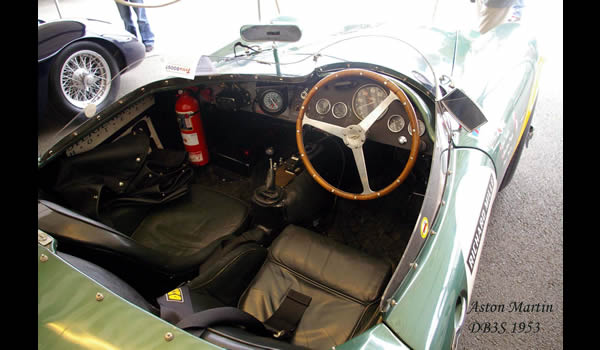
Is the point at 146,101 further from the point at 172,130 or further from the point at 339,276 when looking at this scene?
the point at 339,276

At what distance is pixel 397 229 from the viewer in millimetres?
2234

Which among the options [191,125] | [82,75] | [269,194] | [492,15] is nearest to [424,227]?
[269,194]

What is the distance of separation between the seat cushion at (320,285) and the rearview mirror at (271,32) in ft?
2.92

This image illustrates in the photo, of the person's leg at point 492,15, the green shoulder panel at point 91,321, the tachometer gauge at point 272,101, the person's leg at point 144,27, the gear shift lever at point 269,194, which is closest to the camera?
the green shoulder panel at point 91,321

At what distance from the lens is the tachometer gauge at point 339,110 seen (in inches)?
65.8

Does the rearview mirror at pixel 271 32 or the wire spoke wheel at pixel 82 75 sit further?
the wire spoke wheel at pixel 82 75

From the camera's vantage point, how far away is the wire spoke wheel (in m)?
3.04

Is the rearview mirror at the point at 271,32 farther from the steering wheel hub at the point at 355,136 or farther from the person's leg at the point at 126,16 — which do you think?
the person's leg at the point at 126,16

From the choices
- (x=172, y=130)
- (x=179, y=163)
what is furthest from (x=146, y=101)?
(x=179, y=163)

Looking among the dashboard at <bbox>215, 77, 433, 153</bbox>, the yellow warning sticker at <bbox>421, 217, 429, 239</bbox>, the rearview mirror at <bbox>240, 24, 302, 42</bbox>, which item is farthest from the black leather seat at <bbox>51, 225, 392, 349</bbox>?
the rearview mirror at <bbox>240, 24, 302, 42</bbox>

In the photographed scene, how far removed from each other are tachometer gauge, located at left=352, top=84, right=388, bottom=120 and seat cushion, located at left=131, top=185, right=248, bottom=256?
85 centimetres

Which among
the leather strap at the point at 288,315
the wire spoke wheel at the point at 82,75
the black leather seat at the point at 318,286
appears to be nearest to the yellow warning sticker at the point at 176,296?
the black leather seat at the point at 318,286

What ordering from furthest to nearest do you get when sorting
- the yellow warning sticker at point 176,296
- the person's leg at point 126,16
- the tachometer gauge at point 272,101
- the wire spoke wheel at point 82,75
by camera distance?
the person's leg at point 126,16 < the wire spoke wheel at point 82,75 < the tachometer gauge at point 272,101 < the yellow warning sticker at point 176,296

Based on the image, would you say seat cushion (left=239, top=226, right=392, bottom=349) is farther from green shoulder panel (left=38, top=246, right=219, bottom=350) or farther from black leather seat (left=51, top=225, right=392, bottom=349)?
green shoulder panel (left=38, top=246, right=219, bottom=350)
